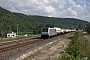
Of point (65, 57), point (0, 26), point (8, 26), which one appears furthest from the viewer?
point (8, 26)

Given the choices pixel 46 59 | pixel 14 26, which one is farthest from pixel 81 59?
pixel 14 26

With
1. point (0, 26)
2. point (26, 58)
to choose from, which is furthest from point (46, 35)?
point (0, 26)

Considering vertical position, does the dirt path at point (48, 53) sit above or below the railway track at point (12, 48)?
below

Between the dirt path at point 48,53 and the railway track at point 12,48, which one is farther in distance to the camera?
the railway track at point 12,48

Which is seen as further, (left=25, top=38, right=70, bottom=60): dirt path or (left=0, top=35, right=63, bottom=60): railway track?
(left=0, top=35, right=63, bottom=60): railway track

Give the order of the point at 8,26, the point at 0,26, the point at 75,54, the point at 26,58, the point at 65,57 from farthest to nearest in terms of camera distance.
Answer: the point at 8,26
the point at 0,26
the point at 26,58
the point at 75,54
the point at 65,57

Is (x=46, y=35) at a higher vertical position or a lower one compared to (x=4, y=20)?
lower

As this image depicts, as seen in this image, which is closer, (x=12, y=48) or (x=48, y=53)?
(x=48, y=53)

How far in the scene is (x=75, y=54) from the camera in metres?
13.5

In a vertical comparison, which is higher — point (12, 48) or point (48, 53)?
point (12, 48)

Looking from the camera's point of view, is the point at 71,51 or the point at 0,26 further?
the point at 0,26

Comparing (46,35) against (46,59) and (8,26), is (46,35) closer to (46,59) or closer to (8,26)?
(46,59)

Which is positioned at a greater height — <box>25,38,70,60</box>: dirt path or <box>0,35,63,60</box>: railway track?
A: <box>0,35,63,60</box>: railway track

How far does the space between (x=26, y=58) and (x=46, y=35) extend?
3135 centimetres
